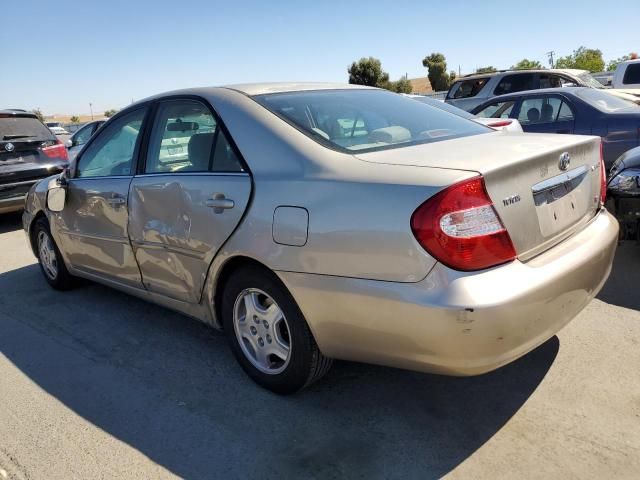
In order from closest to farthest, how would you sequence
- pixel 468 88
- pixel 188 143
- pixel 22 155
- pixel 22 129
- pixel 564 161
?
pixel 564 161 < pixel 188 143 < pixel 22 155 < pixel 22 129 < pixel 468 88

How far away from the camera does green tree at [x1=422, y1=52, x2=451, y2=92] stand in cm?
5784

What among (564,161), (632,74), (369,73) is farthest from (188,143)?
(369,73)

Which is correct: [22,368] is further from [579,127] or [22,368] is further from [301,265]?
[579,127]

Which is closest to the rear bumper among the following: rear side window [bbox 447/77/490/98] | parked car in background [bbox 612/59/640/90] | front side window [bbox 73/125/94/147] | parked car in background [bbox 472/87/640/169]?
parked car in background [bbox 472/87/640/169]

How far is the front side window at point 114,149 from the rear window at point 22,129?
4.91m

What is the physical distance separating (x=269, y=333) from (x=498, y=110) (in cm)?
674

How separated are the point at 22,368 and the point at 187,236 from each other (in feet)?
4.77

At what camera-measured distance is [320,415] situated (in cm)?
274

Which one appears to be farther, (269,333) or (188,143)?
(188,143)

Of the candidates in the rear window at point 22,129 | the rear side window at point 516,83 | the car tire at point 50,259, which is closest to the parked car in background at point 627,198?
the car tire at point 50,259

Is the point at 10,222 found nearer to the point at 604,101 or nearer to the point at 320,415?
the point at 320,415

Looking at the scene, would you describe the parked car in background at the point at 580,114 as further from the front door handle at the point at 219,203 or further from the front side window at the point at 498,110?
the front door handle at the point at 219,203

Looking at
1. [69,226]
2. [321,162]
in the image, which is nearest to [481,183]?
[321,162]

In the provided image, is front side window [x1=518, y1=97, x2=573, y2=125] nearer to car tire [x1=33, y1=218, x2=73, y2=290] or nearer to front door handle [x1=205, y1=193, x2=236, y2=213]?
front door handle [x1=205, y1=193, x2=236, y2=213]
